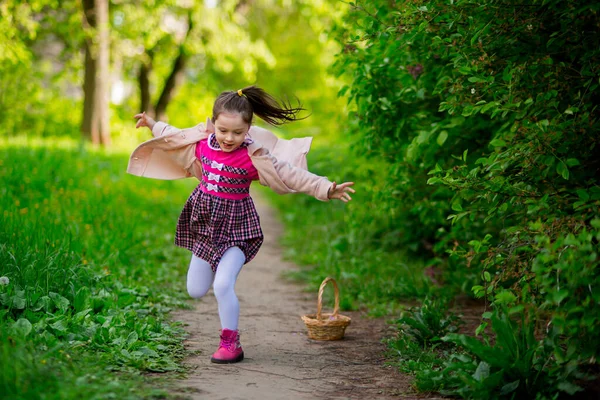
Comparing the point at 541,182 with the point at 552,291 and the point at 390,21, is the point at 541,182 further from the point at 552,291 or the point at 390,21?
the point at 390,21

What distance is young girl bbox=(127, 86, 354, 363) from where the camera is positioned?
15.3ft

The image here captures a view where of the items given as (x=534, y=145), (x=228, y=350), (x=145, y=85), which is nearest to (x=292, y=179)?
(x=228, y=350)

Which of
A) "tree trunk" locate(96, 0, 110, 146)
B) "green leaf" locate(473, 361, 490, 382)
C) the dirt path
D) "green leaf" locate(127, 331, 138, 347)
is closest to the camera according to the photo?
"green leaf" locate(473, 361, 490, 382)

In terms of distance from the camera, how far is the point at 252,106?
15.8 ft

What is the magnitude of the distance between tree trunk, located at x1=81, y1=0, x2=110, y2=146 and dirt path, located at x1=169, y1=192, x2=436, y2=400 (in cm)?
916

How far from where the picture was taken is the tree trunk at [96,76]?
15.0 m

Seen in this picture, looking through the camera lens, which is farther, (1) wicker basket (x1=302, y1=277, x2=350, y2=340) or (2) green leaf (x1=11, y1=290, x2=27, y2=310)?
(1) wicker basket (x1=302, y1=277, x2=350, y2=340)

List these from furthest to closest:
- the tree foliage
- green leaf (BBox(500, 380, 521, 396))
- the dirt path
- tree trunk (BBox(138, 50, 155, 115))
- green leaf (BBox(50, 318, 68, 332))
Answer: tree trunk (BBox(138, 50, 155, 115)) < green leaf (BBox(50, 318, 68, 332)) < the dirt path < green leaf (BBox(500, 380, 521, 396)) < the tree foliage

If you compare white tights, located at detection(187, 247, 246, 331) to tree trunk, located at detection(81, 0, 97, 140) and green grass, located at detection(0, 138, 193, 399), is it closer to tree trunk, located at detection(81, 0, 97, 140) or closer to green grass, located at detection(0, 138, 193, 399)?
green grass, located at detection(0, 138, 193, 399)

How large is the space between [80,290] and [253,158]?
156 cm

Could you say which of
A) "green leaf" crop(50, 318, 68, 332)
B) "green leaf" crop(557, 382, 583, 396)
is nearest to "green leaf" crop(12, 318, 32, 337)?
"green leaf" crop(50, 318, 68, 332)

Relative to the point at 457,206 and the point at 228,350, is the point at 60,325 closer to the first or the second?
the point at 228,350

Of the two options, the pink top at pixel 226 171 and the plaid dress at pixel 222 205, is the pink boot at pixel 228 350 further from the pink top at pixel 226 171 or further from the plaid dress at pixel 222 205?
the pink top at pixel 226 171

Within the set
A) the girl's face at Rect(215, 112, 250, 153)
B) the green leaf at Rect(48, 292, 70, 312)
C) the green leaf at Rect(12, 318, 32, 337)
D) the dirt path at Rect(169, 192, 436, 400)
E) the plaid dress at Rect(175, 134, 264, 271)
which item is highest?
the girl's face at Rect(215, 112, 250, 153)
